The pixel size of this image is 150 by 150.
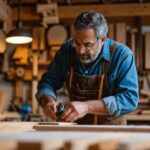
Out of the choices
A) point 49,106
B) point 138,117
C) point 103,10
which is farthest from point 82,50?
point 103,10

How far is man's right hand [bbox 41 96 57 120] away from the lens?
8.63 feet

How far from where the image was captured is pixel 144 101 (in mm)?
Answer: 6887

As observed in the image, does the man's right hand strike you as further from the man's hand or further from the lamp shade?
the lamp shade

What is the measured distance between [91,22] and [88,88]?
511mm

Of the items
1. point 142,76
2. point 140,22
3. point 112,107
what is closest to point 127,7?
point 140,22

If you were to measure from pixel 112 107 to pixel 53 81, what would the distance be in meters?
0.63

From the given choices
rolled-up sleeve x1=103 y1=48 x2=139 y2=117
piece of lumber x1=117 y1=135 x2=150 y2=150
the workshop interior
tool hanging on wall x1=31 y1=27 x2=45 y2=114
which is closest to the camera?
piece of lumber x1=117 y1=135 x2=150 y2=150

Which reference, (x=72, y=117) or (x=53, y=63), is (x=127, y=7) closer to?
(x=53, y=63)

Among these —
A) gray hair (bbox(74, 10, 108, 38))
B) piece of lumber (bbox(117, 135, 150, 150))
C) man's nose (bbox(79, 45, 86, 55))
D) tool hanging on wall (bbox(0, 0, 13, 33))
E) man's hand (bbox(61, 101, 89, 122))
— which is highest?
tool hanging on wall (bbox(0, 0, 13, 33))

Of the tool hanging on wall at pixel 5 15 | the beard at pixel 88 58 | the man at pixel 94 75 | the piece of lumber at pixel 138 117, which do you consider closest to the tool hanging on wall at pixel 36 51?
the tool hanging on wall at pixel 5 15

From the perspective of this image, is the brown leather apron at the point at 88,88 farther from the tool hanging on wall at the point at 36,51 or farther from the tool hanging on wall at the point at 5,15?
the tool hanging on wall at the point at 36,51

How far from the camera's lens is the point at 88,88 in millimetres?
3012

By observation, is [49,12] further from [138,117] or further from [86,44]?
[86,44]

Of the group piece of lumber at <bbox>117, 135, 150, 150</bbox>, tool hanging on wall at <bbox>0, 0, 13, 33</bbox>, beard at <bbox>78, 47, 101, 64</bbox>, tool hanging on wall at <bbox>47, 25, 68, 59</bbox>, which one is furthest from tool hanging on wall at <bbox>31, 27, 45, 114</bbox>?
piece of lumber at <bbox>117, 135, 150, 150</bbox>
